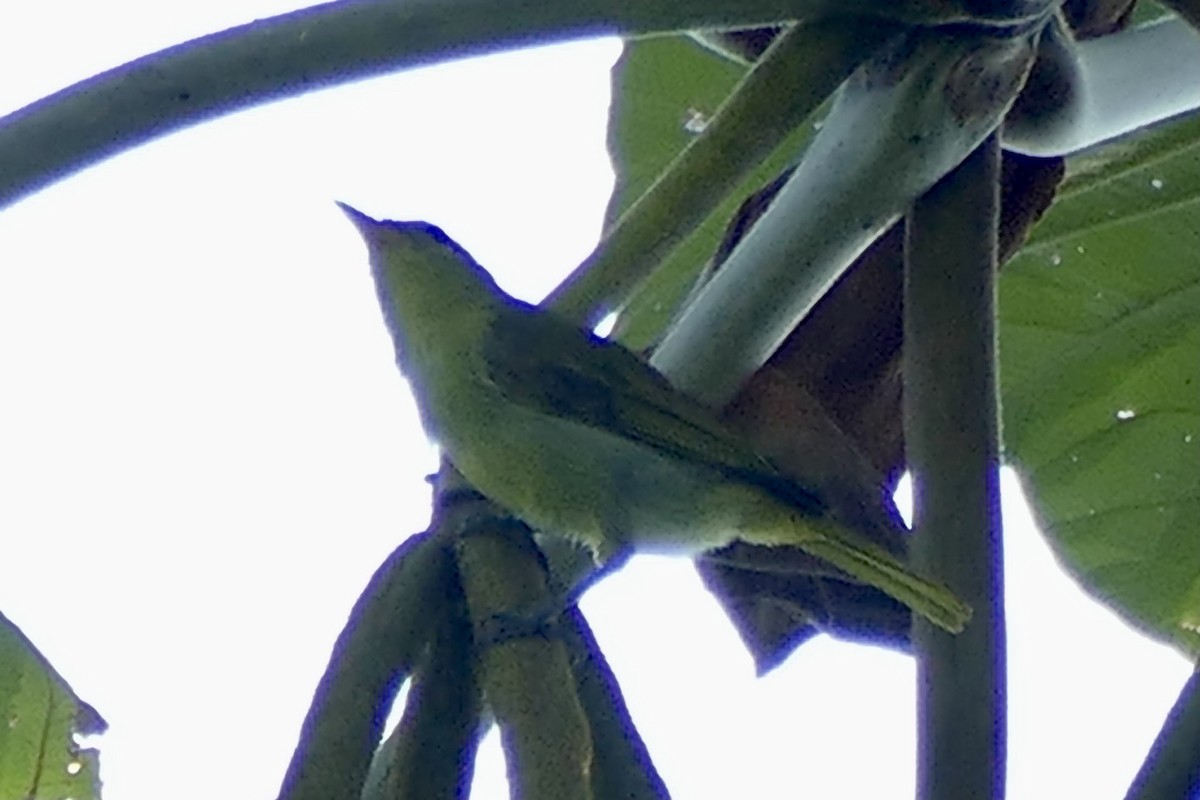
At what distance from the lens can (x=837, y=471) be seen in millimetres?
950

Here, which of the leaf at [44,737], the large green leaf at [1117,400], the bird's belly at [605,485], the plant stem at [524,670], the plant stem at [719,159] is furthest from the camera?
the large green leaf at [1117,400]

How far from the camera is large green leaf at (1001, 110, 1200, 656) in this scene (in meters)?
1.40

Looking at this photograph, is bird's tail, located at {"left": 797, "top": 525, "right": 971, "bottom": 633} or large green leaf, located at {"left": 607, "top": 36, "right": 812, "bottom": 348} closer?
bird's tail, located at {"left": 797, "top": 525, "right": 971, "bottom": 633}

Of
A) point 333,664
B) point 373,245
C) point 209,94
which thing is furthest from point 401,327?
point 333,664

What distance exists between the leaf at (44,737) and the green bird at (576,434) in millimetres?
200

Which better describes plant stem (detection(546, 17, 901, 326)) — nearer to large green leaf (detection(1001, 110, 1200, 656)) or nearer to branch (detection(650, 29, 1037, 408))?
branch (detection(650, 29, 1037, 408))

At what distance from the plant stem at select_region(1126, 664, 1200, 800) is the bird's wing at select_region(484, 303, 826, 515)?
0.26m

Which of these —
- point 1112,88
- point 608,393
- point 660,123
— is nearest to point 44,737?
point 608,393

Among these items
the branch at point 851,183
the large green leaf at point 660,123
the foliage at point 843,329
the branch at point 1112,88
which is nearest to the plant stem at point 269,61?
the foliage at point 843,329

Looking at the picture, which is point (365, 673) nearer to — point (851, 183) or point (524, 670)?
point (524, 670)

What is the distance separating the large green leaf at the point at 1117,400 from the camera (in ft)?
4.61

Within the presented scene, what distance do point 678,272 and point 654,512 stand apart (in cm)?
34

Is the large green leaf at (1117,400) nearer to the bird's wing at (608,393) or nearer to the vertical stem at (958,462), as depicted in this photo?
the bird's wing at (608,393)

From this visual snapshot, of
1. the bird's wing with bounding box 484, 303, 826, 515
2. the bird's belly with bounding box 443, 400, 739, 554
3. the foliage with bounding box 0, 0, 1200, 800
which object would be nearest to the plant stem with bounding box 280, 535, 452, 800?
the foliage with bounding box 0, 0, 1200, 800
